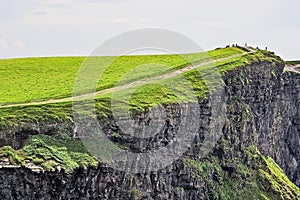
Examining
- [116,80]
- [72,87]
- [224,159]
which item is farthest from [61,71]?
[224,159]

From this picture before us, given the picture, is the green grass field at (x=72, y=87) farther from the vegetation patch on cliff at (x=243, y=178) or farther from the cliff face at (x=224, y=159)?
the vegetation patch on cliff at (x=243, y=178)

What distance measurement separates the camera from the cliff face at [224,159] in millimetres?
46750

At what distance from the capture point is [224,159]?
229 ft

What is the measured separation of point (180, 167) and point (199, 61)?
21305 millimetres

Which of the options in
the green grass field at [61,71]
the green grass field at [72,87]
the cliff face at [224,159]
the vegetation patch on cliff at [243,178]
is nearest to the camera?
the cliff face at [224,159]

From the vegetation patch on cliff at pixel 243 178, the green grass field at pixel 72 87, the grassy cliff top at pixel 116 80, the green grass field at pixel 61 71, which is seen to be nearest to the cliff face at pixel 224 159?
the vegetation patch on cliff at pixel 243 178

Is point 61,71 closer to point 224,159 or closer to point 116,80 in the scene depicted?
point 116,80

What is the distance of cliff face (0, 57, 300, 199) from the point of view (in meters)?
46.8

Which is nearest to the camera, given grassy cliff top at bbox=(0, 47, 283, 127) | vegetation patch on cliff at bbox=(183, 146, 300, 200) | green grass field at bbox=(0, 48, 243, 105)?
grassy cliff top at bbox=(0, 47, 283, 127)

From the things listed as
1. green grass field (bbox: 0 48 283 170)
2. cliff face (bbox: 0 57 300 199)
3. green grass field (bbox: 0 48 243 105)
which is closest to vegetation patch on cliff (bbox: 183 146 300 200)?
cliff face (bbox: 0 57 300 199)

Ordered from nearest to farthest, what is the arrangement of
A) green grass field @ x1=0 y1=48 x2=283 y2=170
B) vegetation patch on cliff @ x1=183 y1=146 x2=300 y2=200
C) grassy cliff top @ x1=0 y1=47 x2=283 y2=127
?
green grass field @ x1=0 y1=48 x2=283 y2=170 → grassy cliff top @ x1=0 y1=47 x2=283 y2=127 → vegetation patch on cliff @ x1=183 y1=146 x2=300 y2=200

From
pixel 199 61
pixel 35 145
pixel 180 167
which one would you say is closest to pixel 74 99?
pixel 35 145

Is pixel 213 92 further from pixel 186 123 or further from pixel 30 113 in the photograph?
pixel 30 113

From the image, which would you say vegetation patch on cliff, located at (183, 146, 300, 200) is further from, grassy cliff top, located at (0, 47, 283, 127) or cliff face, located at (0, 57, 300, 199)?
grassy cliff top, located at (0, 47, 283, 127)
